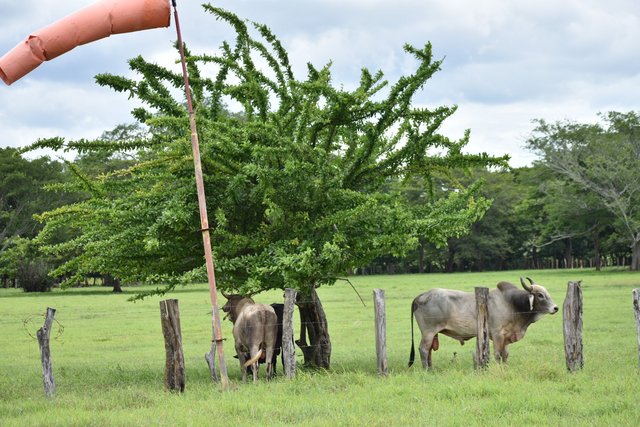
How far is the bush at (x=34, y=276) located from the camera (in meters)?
61.0

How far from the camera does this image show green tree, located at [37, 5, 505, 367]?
1438cm

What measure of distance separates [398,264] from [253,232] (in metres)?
81.9

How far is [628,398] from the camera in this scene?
10.9 meters

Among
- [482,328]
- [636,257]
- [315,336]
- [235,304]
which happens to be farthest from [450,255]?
[482,328]

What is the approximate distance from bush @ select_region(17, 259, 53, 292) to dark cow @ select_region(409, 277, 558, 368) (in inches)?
1984

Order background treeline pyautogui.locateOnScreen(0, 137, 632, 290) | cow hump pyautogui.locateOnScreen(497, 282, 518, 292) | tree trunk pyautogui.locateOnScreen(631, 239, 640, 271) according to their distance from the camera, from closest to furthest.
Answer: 1. cow hump pyautogui.locateOnScreen(497, 282, 518, 292)
2. background treeline pyautogui.locateOnScreen(0, 137, 632, 290)
3. tree trunk pyautogui.locateOnScreen(631, 239, 640, 271)

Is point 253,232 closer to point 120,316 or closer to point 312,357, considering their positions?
point 312,357

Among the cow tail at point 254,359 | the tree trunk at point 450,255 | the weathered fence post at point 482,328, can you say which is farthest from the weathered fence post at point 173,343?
the tree trunk at point 450,255

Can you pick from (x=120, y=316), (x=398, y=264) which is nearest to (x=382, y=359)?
(x=120, y=316)

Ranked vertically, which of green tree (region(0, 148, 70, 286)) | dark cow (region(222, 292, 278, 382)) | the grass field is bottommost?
the grass field

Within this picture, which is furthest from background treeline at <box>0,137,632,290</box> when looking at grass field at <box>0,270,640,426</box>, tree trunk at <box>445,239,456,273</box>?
grass field at <box>0,270,640,426</box>

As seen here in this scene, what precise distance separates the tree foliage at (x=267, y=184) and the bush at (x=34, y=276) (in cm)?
4784

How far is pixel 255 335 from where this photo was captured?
14453mm

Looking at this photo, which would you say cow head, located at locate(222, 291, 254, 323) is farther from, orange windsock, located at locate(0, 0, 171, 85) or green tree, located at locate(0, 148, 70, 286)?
green tree, located at locate(0, 148, 70, 286)
